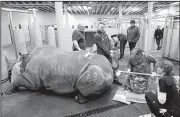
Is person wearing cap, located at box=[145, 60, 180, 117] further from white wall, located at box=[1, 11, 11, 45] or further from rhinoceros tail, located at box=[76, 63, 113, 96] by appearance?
white wall, located at box=[1, 11, 11, 45]

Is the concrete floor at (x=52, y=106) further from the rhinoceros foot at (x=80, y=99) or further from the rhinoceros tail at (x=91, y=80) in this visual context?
the rhinoceros tail at (x=91, y=80)

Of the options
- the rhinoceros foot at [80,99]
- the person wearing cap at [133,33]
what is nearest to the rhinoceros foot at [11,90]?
the rhinoceros foot at [80,99]

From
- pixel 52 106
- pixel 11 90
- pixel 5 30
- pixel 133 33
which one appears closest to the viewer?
pixel 52 106

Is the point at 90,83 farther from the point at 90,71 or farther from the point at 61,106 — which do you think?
the point at 61,106

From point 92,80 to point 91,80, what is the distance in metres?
0.02

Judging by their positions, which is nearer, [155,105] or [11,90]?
[155,105]

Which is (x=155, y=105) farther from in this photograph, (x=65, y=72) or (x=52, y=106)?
(x=52, y=106)

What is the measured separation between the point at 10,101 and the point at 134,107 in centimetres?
219

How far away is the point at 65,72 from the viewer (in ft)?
7.13

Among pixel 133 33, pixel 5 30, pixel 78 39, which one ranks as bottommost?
pixel 78 39

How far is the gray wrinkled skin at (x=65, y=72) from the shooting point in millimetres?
2044

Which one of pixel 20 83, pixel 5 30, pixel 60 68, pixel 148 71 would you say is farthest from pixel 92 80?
pixel 5 30

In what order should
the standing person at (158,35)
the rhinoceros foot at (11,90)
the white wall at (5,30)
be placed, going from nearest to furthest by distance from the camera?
the rhinoceros foot at (11,90) < the standing person at (158,35) < the white wall at (5,30)

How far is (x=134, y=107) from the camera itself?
6.68 feet
